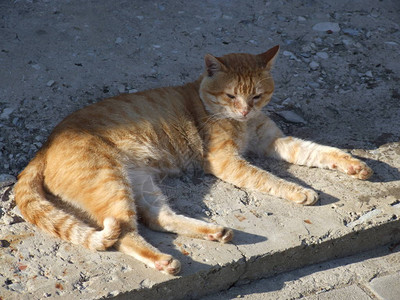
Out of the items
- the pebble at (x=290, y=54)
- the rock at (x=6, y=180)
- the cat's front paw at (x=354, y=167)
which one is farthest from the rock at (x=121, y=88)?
the cat's front paw at (x=354, y=167)

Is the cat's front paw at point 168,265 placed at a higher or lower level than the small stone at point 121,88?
lower

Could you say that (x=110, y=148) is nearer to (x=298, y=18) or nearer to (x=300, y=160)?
(x=300, y=160)

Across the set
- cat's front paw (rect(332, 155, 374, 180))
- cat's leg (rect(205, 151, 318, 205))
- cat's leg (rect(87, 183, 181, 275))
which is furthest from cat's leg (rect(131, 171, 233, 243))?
cat's front paw (rect(332, 155, 374, 180))

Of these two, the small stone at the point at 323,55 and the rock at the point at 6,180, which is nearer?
the rock at the point at 6,180

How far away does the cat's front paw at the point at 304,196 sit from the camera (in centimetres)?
373

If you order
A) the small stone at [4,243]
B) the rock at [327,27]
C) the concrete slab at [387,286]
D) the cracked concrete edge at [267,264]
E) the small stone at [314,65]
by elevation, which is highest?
the rock at [327,27]

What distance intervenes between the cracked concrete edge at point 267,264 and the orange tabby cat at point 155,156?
0.16 m

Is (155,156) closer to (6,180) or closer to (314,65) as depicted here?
(6,180)

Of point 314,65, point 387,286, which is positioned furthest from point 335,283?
point 314,65

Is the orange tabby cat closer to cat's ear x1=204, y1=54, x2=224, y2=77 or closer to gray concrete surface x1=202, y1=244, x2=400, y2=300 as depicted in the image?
cat's ear x1=204, y1=54, x2=224, y2=77

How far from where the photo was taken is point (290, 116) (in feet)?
16.0

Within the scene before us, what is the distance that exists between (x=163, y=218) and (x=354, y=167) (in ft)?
4.91

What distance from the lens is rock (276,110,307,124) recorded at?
4.86m

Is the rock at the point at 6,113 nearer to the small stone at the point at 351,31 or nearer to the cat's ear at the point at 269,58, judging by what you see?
the cat's ear at the point at 269,58
